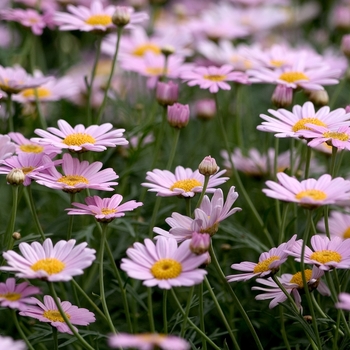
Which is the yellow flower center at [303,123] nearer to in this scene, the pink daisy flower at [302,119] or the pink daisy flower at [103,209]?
the pink daisy flower at [302,119]

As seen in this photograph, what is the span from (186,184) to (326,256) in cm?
24

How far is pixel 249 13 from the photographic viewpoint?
2.31 m

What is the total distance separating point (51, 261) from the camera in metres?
0.85

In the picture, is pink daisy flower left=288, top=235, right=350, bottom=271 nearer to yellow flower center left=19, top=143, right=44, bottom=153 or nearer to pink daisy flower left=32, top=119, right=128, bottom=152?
pink daisy flower left=32, top=119, right=128, bottom=152

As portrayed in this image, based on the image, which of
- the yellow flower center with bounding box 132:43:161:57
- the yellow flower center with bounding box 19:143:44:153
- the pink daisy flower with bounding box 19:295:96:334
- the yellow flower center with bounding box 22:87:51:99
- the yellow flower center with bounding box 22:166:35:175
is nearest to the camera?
the pink daisy flower with bounding box 19:295:96:334

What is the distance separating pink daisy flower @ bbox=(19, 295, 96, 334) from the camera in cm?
89

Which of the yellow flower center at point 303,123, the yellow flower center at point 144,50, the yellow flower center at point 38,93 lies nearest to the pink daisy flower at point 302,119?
the yellow flower center at point 303,123

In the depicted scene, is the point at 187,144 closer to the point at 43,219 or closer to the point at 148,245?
the point at 43,219

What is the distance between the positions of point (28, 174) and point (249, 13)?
1546 mm

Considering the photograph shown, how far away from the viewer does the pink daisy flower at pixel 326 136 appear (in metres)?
0.96

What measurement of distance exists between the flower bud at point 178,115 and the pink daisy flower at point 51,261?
1.18ft

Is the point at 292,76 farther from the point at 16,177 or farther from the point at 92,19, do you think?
the point at 16,177

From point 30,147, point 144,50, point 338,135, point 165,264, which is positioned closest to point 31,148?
point 30,147

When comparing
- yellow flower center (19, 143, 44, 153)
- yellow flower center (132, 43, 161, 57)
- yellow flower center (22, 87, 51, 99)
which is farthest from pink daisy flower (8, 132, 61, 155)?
yellow flower center (132, 43, 161, 57)
